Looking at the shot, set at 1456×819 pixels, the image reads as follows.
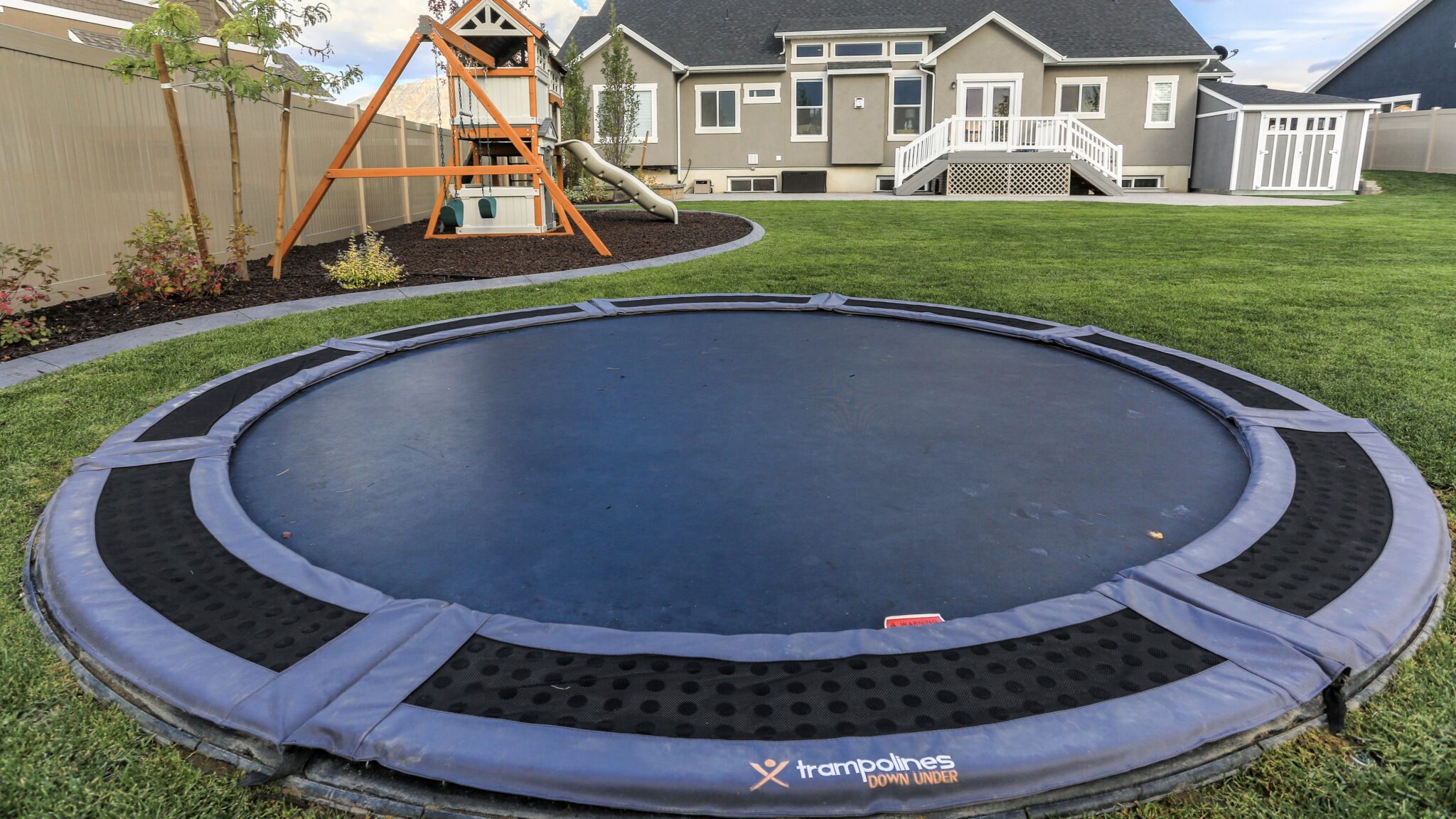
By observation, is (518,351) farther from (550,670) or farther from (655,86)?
(655,86)

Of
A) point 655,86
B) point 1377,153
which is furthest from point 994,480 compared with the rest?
point 1377,153

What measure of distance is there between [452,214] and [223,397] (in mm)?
6523

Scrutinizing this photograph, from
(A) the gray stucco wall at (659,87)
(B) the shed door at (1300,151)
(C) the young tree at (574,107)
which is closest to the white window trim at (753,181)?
(A) the gray stucco wall at (659,87)

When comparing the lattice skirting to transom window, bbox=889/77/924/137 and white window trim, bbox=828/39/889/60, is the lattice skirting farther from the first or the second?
white window trim, bbox=828/39/889/60

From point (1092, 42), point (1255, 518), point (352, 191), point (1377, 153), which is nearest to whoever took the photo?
point (1255, 518)

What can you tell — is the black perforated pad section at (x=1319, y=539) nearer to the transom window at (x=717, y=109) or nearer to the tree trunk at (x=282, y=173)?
the tree trunk at (x=282, y=173)

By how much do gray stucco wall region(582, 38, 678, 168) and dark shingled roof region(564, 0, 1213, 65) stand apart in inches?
23.3

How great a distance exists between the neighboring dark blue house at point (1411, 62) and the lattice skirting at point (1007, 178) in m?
11.1

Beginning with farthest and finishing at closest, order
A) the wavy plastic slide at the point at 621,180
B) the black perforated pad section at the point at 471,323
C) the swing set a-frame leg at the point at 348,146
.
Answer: the wavy plastic slide at the point at 621,180 → the swing set a-frame leg at the point at 348,146 → the black perforated pad section at the point at 471,323

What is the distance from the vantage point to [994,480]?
2.39 meters

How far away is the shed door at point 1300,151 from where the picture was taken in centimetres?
1677

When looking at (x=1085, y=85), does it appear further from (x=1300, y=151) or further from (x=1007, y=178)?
(x=1300, y=151)

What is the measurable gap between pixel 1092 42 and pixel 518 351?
727 inches

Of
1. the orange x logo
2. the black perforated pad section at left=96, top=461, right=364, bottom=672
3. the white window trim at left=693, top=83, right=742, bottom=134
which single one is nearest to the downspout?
the white window trim at left=693, top=83, right=742, bottom=134
